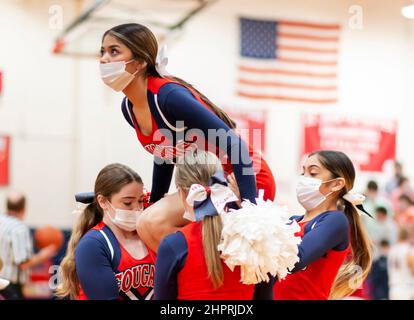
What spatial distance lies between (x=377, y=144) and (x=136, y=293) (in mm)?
8009

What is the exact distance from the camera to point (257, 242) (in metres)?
2.38

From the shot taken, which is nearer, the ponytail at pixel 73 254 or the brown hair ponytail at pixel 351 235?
the ponytail at pixel 73 254

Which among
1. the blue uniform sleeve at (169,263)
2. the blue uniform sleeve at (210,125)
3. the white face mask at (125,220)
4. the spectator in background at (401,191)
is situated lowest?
the spectator in background at (401,191)

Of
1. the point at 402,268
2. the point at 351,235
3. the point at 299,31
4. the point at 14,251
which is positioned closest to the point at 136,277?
the point at 351,235

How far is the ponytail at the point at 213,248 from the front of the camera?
2406mm

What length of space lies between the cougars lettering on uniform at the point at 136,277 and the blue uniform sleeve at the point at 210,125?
61 centimetres

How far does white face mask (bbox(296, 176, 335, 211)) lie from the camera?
3172 mm

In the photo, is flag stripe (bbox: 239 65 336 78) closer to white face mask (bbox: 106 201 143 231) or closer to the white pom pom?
white face mask (bbox: 106 201 143 231)

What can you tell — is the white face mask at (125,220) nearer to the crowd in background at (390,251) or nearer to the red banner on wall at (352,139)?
the crowd in background at (390,251)

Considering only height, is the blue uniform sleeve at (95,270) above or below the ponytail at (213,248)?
below

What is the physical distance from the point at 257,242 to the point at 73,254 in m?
0.99

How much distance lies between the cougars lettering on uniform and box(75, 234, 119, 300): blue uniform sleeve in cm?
6

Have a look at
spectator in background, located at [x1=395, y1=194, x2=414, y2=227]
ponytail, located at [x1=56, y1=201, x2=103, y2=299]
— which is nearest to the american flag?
spectator in background, located at [x1=395, y1=194, x2=414, y2=227]

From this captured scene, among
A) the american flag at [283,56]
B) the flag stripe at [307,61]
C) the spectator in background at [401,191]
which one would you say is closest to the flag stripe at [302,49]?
the american flag at [283,56]
